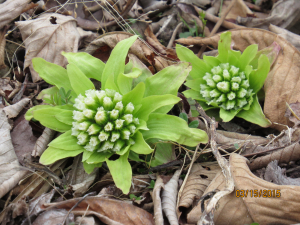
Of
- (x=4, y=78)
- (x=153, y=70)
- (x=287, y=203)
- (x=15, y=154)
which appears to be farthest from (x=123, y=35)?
(x=287, y=203)

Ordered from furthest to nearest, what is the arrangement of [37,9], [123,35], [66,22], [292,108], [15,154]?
[37,9] < [66,22] < [123,35] < [292,108] < [15,154]

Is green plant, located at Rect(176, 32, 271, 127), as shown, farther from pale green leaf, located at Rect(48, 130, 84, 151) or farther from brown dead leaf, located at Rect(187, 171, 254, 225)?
pale green leaf, located at Rect(48, 130, 84, 151)

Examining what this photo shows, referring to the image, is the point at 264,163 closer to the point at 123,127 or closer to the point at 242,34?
the point at 123,127

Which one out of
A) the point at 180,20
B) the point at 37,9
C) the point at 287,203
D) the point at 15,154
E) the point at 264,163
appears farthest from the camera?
the point at 180,20

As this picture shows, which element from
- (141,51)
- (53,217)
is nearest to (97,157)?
(53,217)

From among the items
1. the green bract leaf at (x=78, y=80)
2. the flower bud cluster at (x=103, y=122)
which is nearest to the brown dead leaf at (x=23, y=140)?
the flower bud cluster at (x=103, y=122)

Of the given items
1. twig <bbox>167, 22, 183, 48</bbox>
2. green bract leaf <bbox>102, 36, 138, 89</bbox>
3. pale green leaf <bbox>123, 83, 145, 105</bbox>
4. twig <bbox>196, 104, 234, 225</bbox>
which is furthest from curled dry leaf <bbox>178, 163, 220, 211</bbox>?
twig <bbox>167, 22, 183, 48</bbox>

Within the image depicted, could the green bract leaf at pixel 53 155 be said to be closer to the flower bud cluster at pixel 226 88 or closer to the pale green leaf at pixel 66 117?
the pale green leaf at pixel 66 117
